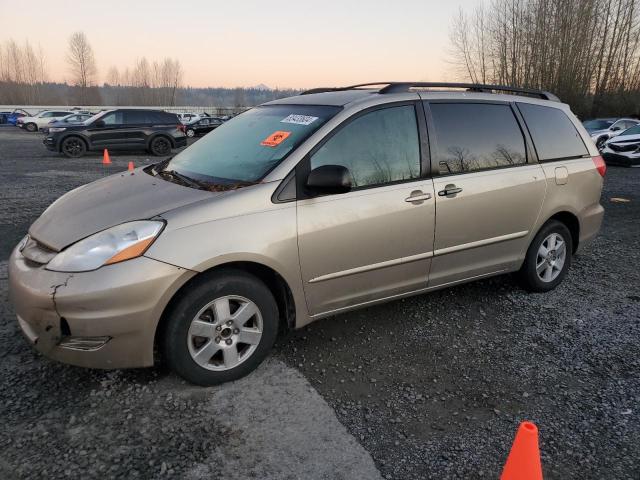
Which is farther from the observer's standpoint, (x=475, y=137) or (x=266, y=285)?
(x=475, y=137)

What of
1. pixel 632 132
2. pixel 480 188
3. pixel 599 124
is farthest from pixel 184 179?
pixel 599 124

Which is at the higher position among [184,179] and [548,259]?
[184,179]

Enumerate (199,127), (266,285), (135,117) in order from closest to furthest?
1. (266,285)
2. (135,117)
3. (199,127)

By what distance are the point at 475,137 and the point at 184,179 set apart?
2.24 m

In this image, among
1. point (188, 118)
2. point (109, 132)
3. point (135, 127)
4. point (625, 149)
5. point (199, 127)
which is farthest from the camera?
point (188, 118)

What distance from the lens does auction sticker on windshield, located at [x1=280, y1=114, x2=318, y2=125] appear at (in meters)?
3.39

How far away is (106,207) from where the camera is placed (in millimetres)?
3068

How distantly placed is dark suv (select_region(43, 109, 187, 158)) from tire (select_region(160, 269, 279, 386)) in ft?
50.9

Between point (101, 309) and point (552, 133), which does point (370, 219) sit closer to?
point (101, 309)

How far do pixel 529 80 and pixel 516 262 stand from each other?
122ft

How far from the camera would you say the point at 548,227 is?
14.4 feet

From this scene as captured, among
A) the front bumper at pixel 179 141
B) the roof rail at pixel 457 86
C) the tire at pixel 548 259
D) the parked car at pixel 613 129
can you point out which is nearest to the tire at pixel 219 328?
the roof rail at pixel 457 86

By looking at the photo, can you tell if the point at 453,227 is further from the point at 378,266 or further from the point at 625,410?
the point at 625,410

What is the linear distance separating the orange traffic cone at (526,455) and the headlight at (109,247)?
6.60 ft
